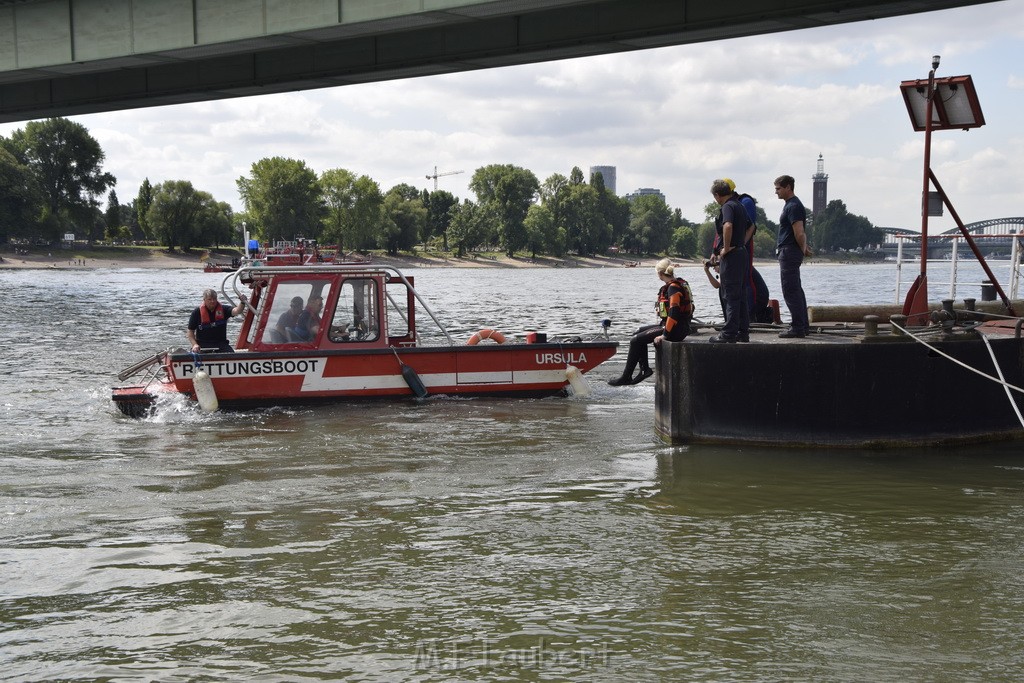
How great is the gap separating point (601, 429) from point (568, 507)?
13.8ft

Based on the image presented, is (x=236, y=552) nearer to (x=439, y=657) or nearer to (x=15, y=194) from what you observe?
(x=439, y=657)

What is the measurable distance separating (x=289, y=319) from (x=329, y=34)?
39.1ft

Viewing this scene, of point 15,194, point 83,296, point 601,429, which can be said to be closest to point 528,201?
point 15,194

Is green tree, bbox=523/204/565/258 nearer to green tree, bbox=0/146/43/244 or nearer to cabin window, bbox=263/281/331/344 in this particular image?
green tree, bbox=0/146/43/244

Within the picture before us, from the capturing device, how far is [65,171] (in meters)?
109

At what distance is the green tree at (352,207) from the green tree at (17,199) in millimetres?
30126

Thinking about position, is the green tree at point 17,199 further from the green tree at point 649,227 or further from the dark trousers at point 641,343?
the dark trousers at point 641,343

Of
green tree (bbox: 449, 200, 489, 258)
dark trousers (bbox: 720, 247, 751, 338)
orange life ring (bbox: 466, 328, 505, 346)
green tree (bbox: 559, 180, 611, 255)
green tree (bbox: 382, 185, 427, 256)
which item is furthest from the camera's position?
green tree (bbox: 559, 180, 611, 255)

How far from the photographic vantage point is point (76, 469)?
1153 cm

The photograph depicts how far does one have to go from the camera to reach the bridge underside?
2273 cm

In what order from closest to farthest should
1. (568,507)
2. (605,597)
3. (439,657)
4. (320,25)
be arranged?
(439,657), (605,597), (568,507), (320,25)

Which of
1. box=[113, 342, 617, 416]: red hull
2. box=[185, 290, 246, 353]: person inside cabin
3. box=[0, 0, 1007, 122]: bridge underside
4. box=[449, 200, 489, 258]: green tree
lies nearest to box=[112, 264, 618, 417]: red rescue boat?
box=[113, 342, 617, 416]: red hull

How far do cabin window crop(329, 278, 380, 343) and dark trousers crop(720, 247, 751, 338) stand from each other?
18.2ft

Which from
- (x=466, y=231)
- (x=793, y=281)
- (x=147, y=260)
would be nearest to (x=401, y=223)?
(x=466, y=231)
